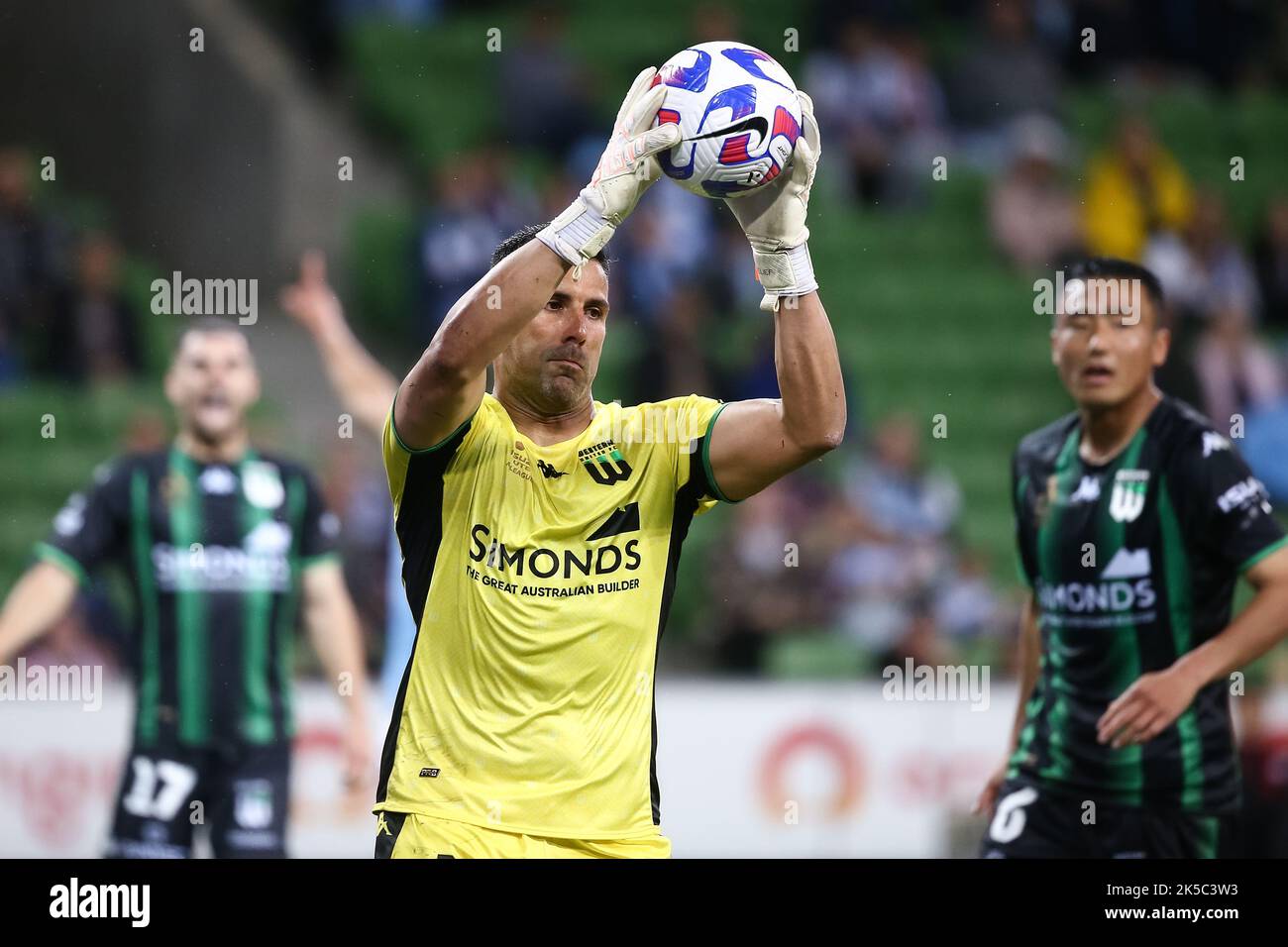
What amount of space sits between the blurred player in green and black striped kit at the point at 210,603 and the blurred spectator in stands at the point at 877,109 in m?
6.57

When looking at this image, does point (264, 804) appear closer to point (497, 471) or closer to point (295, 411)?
point (497, 471)

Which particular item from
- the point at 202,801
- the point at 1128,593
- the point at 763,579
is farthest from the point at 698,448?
the point at 763,579

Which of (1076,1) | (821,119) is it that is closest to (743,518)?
(821,119)

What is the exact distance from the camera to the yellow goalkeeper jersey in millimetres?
4340

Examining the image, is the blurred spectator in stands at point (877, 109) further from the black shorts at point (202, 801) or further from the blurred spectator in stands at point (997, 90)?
the black shorts at point (202, 801)

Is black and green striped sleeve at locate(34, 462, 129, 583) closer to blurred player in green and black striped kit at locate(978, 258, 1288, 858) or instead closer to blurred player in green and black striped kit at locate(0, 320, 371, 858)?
blurred player in green and black striped kit at locate(0, 320, 371, 858)

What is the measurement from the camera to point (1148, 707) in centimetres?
538

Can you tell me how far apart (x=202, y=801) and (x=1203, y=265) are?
8093mm

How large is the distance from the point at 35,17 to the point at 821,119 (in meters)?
5.80

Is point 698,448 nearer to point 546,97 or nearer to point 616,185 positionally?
point 616,185

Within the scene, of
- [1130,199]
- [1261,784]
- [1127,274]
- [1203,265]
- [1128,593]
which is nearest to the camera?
[1128,593]

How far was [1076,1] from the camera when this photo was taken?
13.9 meters

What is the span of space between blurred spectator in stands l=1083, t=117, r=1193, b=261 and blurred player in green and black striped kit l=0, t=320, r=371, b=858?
22.2ft
